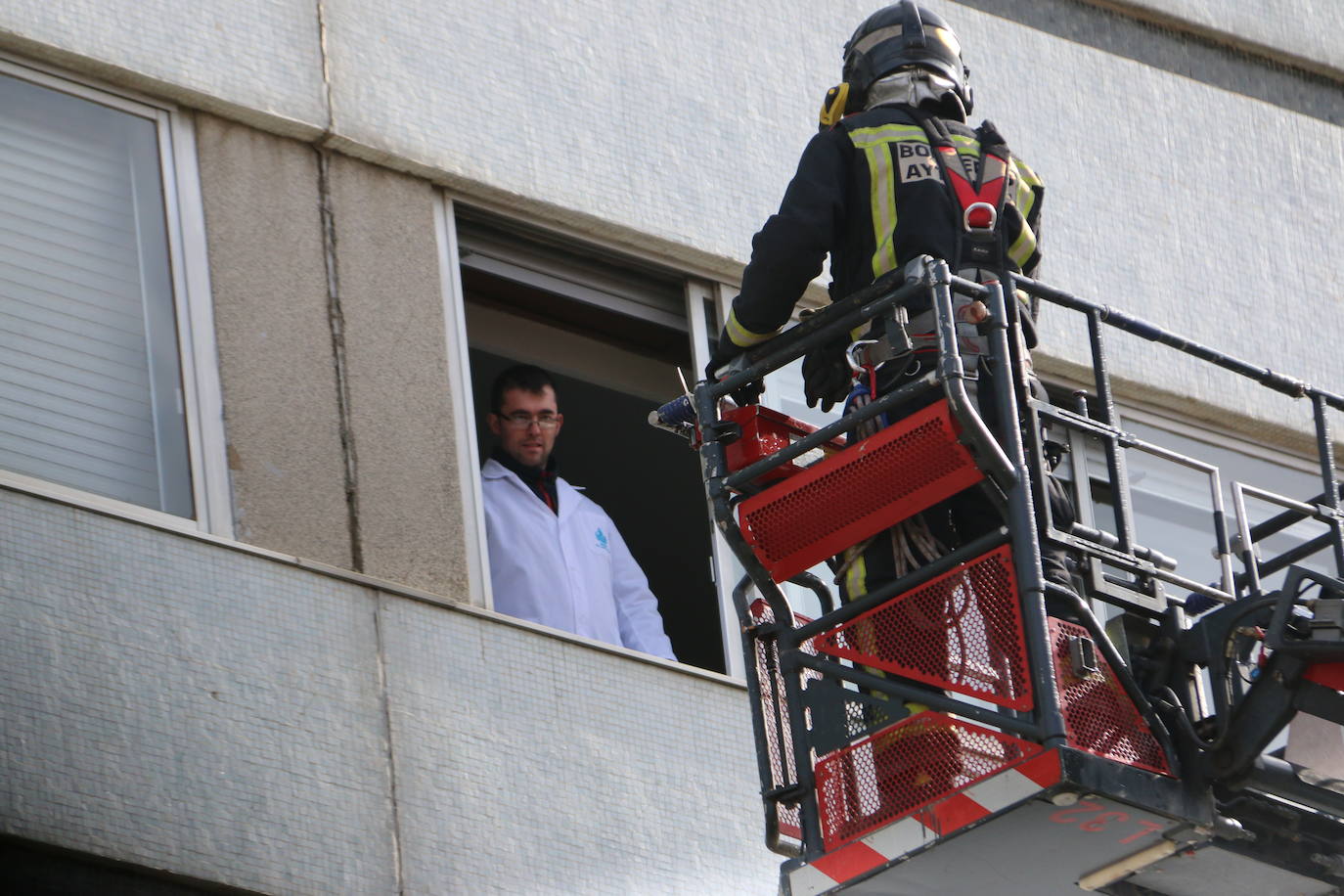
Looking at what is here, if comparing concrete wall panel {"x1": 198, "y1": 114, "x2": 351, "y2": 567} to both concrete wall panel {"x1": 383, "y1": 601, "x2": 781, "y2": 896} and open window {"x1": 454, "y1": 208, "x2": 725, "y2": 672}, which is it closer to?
concrete wall panel {"x1": 383, "y1": 601, "x2": 781, "y2": 896}

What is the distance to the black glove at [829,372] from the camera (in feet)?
23.6

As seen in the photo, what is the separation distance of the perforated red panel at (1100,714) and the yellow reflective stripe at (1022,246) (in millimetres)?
1289

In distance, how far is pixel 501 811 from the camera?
7930 millimetres

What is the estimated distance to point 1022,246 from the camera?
23.7 ft

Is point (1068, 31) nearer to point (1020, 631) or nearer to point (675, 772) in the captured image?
point (675, 772)

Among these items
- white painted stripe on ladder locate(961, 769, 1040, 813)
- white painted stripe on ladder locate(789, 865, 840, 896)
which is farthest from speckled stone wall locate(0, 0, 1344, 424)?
white painted stripe on ladder locate(961, 769, 1040, 813)

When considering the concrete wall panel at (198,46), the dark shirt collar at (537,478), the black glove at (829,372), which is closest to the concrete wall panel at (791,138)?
the concrete wall panel at (198,46)

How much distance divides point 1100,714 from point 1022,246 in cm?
150

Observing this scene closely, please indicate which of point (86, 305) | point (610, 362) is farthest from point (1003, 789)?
point (610, 362)

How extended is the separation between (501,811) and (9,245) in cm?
240

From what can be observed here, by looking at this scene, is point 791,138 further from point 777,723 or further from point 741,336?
point 777,723

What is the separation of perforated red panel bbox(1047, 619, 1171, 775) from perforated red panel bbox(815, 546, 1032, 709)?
120 millimetres

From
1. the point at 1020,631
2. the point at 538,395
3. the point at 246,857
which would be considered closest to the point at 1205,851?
the point at 1020,631

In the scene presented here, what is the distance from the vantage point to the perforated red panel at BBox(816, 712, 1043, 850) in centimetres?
630
